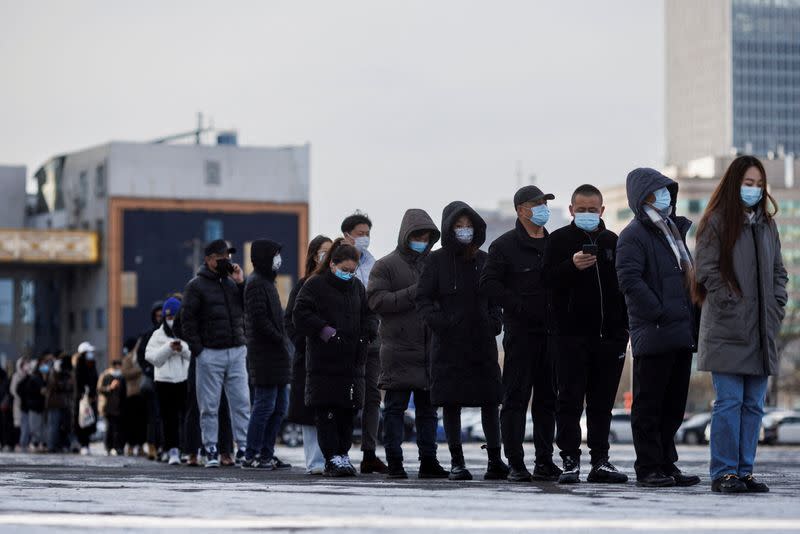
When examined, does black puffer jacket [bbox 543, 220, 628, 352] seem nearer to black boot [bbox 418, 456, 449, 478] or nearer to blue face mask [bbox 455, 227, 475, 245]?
blue face mask [bbox 455, 227, 475, 245]

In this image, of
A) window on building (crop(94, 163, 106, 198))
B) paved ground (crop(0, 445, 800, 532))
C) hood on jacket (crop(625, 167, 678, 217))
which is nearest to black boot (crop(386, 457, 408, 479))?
paved ground (crop(0, 445, 800, 532))

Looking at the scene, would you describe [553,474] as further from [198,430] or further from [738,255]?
[198,430]

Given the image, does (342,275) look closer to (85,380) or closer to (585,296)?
(585,296)

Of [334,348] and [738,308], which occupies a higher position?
[738,308]

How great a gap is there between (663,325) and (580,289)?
898mm

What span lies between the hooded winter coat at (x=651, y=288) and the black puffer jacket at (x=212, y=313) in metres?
5.95

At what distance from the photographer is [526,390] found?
43.9 feet

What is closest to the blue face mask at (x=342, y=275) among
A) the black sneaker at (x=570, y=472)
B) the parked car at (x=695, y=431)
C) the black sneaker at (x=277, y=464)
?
the black sneaker at (x=570, y=472)

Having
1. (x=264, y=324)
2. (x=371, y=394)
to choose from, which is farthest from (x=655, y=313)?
(x=264, y=324)

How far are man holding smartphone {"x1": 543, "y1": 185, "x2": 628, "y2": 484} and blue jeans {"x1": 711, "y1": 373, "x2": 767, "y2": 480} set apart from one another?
1244mm

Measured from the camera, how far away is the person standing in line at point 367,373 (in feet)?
50.4

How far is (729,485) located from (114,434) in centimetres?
1905

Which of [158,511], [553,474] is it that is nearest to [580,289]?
[553,474]

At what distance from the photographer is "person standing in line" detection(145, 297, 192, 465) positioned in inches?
766
